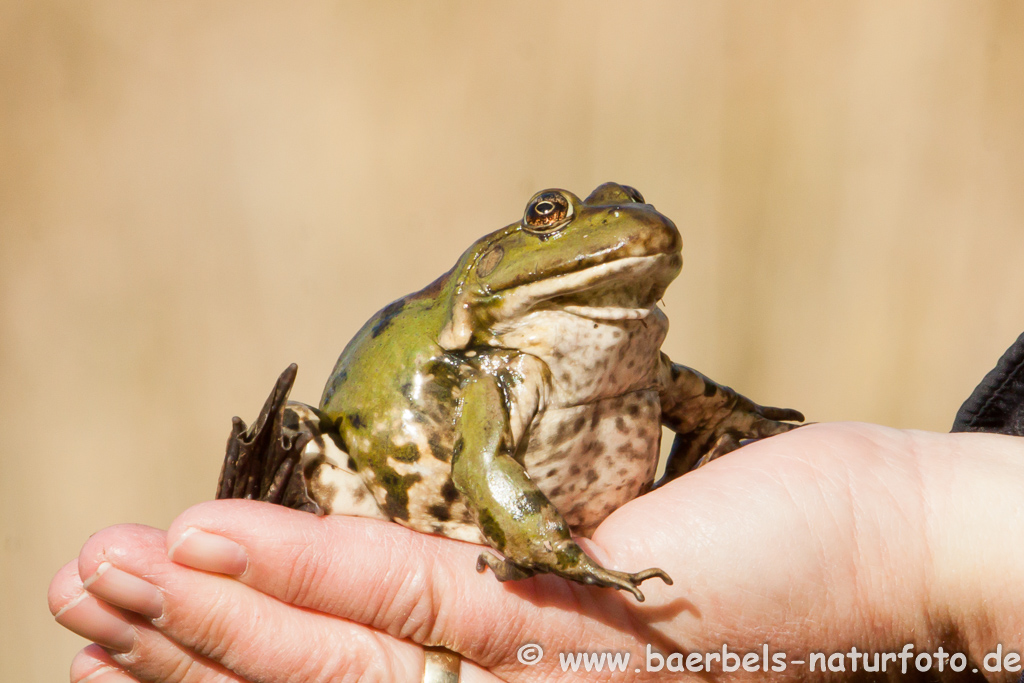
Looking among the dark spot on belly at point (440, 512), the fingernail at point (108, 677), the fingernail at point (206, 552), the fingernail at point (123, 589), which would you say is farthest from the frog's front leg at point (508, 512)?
the fingernail at point (108, 677)

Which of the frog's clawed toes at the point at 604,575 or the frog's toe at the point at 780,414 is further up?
the frog's toe at the point at 780,414

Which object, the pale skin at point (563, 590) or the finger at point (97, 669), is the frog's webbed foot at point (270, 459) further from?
the finger at point (97, 669)

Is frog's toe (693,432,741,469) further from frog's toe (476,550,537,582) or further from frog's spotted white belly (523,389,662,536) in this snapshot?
frog's toe (476,550,537,582)

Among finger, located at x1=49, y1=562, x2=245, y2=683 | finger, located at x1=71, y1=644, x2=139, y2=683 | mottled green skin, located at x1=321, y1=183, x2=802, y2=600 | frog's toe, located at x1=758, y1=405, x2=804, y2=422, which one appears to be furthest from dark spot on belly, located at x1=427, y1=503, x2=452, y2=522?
frog's toe, located at x1=758, y1=405, x2=804, y2=422

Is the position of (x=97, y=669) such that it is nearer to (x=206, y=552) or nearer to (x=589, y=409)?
(x=206, y=552)

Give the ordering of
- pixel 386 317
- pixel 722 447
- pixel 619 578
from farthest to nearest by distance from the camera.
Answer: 1. pixel 722 447
2. pixel 386 317
3. pixel 619 578

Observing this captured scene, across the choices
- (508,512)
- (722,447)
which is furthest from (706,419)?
(508,512)
